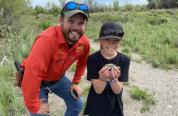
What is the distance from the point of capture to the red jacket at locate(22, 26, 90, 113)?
3494 millimetres

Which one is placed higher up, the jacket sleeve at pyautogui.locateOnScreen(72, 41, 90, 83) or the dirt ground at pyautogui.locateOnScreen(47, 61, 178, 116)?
the jacket sleeve at pyautogui.locateOnScreen(72, 41, 90, 83)

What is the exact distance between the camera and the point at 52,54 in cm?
367

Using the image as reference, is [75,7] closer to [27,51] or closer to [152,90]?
[152,90]

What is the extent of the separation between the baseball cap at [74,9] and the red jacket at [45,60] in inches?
7.4

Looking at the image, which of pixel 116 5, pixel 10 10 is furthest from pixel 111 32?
pixel 116 5

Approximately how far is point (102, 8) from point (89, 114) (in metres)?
31.6

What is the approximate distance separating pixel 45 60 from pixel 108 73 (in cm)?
59

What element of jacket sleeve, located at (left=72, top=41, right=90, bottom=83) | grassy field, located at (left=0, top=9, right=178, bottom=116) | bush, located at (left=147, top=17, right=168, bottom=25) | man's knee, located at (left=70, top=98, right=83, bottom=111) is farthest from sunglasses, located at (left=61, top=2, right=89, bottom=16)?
bush, located at (left=147, top=17, right=168, bottom=25)

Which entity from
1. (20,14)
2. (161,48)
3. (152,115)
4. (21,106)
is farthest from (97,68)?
(20,14)

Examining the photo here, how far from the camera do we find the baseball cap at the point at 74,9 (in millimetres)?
3660

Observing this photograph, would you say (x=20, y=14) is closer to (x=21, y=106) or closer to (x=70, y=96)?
(x=21, y=106)

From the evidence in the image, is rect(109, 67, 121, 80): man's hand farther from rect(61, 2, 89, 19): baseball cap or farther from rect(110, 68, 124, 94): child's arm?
rect(61, 2, 89, 19): baseball cap

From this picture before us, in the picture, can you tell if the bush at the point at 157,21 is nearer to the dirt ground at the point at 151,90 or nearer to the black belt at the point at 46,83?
the dirt ground at the point at 151,90

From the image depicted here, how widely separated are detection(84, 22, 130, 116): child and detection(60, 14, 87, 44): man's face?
0.21 metres
